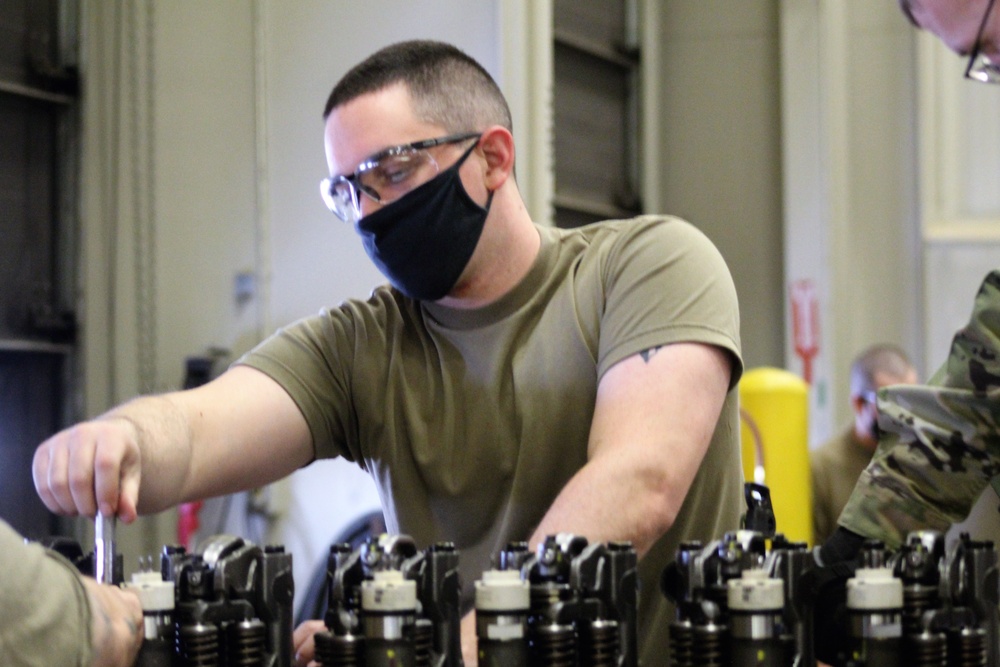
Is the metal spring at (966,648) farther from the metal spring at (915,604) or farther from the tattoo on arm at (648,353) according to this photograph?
the tattoo on arm at (648,353)

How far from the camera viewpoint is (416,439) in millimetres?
1936

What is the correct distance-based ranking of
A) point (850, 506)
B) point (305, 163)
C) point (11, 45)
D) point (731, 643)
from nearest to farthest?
point (731, 643) → point (850, 506) → point (11, 45) → point (305, 163)

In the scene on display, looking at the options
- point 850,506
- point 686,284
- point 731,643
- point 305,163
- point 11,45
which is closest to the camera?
point 731,643

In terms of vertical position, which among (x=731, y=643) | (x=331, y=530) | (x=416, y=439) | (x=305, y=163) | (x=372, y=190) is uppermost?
(x=305, y=163)

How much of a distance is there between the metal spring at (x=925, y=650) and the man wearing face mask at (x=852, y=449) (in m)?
3.44

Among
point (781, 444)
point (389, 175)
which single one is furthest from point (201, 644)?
point (781, 444)

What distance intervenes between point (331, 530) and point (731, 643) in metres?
3.28

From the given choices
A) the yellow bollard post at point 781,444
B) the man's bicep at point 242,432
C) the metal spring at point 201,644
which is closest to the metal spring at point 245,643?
the metal spring at point 201,644

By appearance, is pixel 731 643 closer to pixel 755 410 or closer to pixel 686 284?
pixel 686 284

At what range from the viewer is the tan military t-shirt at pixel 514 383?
1855 millimetres

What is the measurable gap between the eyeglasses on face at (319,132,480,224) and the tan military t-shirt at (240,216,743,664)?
0.65 feet

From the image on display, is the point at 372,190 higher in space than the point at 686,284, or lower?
higher

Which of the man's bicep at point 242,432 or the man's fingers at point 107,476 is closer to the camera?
the man's fingers at point 107,476

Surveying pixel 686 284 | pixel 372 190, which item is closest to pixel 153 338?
pixel 372 190
